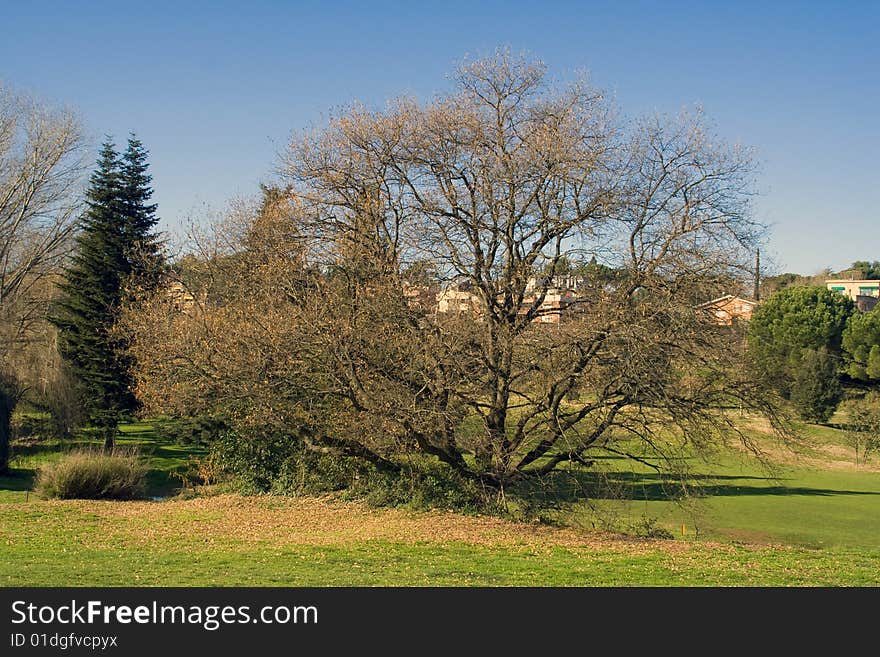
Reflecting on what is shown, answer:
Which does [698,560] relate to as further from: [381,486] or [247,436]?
[247,436]

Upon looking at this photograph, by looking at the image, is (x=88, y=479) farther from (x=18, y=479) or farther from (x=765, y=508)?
(x=765, y=508)

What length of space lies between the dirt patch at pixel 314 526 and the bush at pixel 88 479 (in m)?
1.00

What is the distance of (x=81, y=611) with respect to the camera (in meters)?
8.00

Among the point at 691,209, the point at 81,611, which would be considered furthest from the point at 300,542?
the point at 691,209

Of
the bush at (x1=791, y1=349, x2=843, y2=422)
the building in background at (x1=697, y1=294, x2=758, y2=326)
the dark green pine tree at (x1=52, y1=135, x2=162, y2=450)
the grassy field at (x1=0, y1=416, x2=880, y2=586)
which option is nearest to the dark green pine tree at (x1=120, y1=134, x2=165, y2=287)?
the dark green pine tree at (x1=52, y1=135, x2=162, y2=450)

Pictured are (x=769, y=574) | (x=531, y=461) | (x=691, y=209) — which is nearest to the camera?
(x=769, y=574)

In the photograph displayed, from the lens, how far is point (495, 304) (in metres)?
18.0

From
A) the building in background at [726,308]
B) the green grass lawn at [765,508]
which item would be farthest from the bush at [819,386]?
the building in background at [726,308]

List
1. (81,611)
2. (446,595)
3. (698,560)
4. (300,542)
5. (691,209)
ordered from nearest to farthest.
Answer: (81,611)
(446,595)
(698,560)
(300,542)
(691,209)

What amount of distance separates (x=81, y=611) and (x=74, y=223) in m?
35.7

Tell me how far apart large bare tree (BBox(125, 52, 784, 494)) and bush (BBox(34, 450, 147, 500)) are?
3.87 meters

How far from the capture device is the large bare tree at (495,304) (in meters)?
17.0

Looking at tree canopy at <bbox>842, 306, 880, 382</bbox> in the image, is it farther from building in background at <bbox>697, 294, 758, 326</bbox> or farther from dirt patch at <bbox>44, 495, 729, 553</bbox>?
→ dirt patch at <bbox>44, 495, 729, 553</bbox>

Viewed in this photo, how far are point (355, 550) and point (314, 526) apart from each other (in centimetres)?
377
